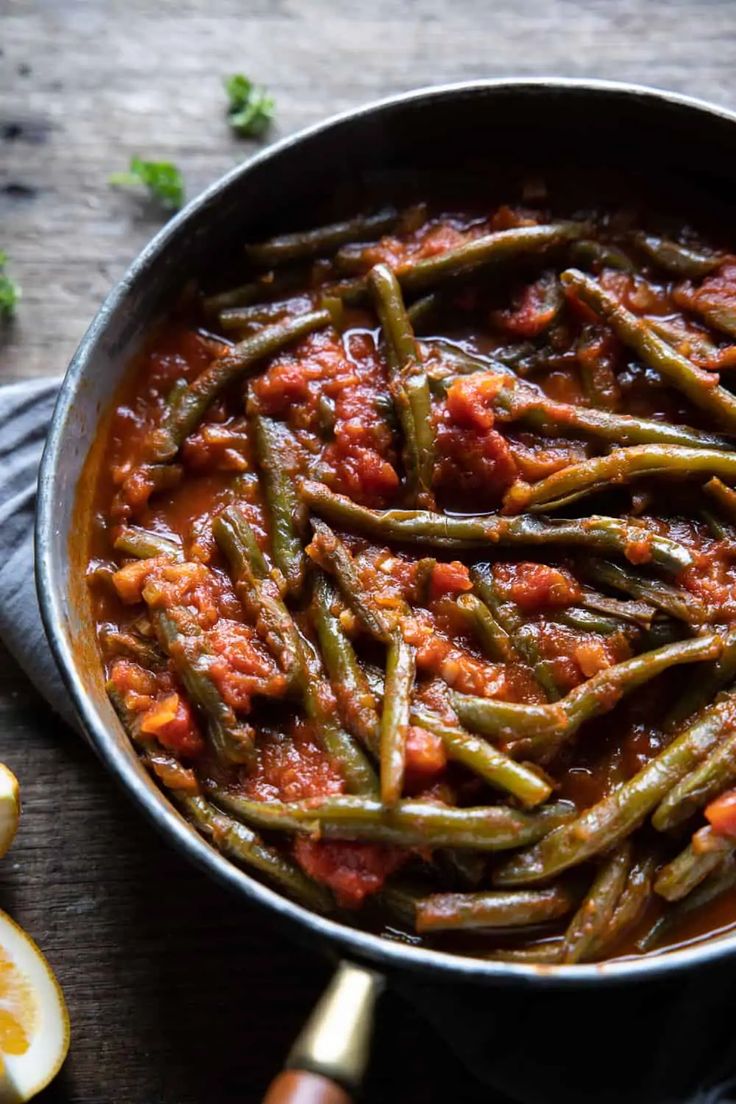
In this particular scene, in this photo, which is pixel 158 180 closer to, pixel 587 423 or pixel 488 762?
pixel 587 423

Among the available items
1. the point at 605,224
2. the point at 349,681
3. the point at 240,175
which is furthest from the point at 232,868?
the point at 605,224

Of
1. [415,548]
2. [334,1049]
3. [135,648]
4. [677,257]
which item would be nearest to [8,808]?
[135,648]

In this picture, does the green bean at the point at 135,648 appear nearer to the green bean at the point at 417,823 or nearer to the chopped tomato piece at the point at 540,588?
the green bean at the point at 417,823

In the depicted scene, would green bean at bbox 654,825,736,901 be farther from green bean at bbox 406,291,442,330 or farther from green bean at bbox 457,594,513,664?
green bean at bbox 406,291,442,330

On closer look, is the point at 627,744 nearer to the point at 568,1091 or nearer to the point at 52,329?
the point at 568,1091

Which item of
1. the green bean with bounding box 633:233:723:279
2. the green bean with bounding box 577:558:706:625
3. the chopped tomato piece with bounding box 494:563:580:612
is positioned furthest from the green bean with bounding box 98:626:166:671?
the green bean with bounding box 633:233:723:279
